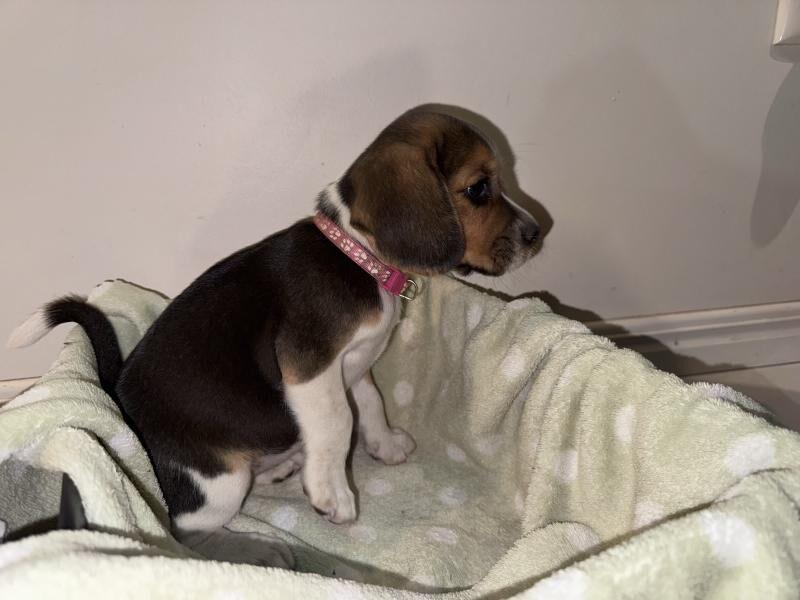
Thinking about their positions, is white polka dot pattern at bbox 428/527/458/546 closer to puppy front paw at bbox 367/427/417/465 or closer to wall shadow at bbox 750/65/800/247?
puppy front paw at bbox 367/427/417/465

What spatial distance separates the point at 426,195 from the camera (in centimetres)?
158

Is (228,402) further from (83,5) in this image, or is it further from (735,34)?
(735,34)

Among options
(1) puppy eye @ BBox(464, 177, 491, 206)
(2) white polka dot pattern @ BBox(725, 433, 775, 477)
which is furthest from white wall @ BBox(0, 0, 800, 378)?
(2) white polka dot pattern @ BBox(725, 433, 775, 477)

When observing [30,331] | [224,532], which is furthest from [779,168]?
[30,331]

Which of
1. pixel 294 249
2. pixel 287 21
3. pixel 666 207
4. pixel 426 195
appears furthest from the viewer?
pixel 666 207

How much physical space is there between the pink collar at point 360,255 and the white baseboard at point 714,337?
1136 millimetres

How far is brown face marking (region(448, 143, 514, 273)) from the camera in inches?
67.3

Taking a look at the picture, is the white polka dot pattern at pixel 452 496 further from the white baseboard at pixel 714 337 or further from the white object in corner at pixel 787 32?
the white object in corner at pixel 787 32

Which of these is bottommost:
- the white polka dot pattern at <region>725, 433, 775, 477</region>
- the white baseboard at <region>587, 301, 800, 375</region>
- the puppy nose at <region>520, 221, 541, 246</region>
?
the white baseboard at <region>587, 301, 800, 375</region>

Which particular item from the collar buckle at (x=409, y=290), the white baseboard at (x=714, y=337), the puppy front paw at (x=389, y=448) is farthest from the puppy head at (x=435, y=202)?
the white baseboard at (x=714, y=337)

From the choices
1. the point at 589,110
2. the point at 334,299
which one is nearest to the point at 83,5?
the point at 334,299

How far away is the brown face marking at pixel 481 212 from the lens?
1.71 m

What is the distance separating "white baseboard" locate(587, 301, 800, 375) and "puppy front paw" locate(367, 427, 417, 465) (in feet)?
2.94

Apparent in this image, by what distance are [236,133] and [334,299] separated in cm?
65
